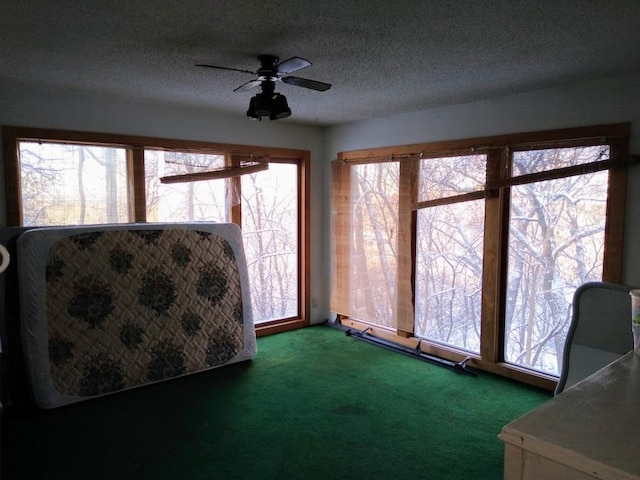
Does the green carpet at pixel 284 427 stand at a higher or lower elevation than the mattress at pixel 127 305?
lower

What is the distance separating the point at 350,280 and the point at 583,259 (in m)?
2.34

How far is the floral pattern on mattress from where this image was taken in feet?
11.0

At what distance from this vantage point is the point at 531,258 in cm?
369

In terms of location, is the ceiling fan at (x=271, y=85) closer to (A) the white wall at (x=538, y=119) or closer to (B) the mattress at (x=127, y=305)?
(B) the mattress at (x=127, y=305)

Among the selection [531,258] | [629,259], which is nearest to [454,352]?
[531,258]

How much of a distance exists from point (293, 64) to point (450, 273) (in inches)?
99.5

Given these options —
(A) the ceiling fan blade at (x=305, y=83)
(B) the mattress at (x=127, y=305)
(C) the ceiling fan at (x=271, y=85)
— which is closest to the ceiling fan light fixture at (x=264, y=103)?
(C) the ceiling fan at (x=271, y=85)

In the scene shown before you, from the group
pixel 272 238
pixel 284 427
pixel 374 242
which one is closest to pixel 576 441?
pixel 284 427

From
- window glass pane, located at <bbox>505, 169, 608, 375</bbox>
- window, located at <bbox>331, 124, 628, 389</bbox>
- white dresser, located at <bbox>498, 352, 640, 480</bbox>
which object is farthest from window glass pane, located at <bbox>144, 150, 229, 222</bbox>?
white dresser, located at <bbox>498, 352, 640, 480</bbox>

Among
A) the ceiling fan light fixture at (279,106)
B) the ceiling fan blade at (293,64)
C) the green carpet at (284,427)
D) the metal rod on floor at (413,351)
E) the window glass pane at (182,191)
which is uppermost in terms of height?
the ceiling fan blade at (293,64)

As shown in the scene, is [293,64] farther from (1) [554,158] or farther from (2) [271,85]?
(1) [554,158]

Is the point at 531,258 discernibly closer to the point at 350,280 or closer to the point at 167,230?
the point at 350,280

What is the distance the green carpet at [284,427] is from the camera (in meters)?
2.57

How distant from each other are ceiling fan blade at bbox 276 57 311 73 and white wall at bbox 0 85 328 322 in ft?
6.23
